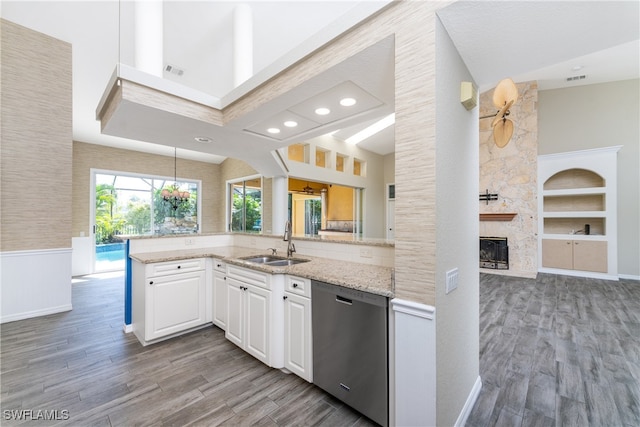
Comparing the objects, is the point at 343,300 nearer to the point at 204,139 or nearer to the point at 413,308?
the point at 413,308

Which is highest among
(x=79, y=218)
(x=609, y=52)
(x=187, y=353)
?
(x=609, y=52)

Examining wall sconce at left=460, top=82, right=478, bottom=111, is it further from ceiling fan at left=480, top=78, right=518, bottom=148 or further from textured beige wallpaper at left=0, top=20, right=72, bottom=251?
textured beige wallpaper at left=0, top=20, right=72, bottom=251

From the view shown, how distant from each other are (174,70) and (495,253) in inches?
304

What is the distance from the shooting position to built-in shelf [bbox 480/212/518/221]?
20.5ft

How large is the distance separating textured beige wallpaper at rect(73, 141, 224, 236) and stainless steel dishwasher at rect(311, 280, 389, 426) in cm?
671

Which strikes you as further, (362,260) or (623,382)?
(362,260)

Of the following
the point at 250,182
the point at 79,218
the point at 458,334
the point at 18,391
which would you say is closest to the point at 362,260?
the point at 458,334

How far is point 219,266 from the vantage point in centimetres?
306

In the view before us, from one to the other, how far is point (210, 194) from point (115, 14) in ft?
18.0

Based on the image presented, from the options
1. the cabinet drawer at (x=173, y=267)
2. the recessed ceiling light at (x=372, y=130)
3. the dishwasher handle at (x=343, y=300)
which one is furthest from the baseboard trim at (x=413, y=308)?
the recessed ceiling light at (x=372, y=130)

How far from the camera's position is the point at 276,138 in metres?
3.28

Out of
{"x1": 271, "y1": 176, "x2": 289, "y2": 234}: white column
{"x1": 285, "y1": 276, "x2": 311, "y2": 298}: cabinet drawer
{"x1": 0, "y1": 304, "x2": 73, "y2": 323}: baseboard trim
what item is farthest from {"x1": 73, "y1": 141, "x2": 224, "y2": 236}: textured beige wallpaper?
{"x1": 285, "y1": 276, "x2": 311, "y2": 298}: cabinet drawer

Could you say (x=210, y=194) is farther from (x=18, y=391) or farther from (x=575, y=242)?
(x=575, y=242)

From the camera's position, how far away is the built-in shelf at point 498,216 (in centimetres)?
624
